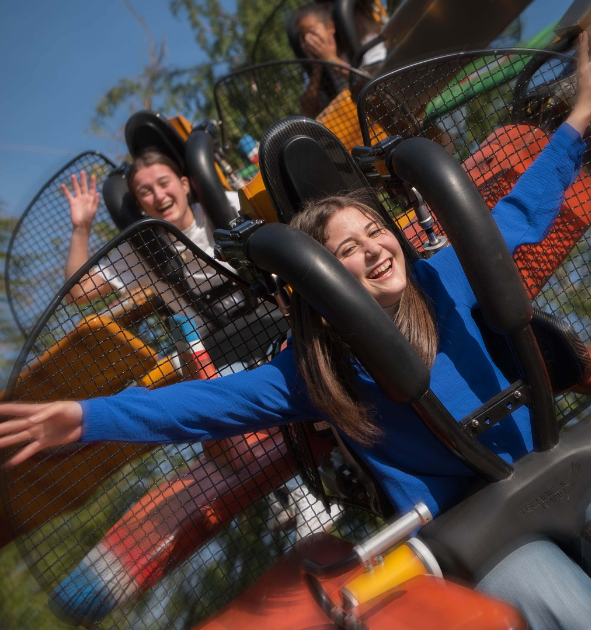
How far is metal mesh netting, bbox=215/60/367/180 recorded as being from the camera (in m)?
2.45

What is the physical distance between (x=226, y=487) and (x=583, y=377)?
2.13 feet

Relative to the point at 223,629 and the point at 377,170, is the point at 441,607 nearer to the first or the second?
the point at 223,629

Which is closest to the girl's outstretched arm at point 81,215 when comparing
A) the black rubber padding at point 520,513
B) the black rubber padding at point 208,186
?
the black rubber padding at point 208,186

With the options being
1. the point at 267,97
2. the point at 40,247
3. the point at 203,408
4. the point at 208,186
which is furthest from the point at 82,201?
the point at 203,408

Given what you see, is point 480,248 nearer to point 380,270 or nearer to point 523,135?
point 380,270

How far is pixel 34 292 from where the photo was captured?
6.46ft

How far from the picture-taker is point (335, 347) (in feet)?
3.14

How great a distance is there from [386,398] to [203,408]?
27cm

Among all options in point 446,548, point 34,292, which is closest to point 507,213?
point 446,548

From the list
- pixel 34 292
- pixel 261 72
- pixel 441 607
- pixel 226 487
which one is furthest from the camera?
pixel 261 72

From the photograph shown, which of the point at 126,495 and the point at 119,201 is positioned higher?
the point at 119,201

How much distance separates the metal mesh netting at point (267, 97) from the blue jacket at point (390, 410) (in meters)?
1.50

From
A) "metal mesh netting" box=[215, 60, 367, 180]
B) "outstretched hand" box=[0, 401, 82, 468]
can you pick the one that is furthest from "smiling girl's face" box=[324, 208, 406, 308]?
"metal mesh netting" box=[215, 60, 367, 180]

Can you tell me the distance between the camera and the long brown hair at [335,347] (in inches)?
35.9
